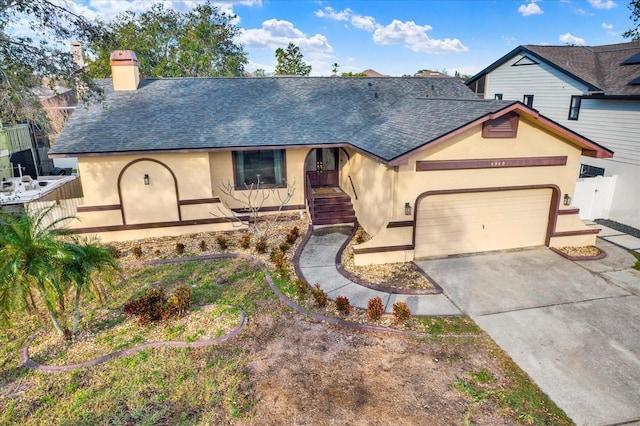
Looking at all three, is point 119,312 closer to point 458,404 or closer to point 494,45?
point 458,404

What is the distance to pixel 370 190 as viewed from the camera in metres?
12.8

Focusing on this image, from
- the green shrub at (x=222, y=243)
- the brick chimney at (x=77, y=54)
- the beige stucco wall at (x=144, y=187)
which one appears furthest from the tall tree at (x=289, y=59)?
the green shrub at (x=222, y=243)

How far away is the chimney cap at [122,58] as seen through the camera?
49.9 feet

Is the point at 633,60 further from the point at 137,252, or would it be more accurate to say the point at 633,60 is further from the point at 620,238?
the point at 137,252

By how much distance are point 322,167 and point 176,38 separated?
25804mm

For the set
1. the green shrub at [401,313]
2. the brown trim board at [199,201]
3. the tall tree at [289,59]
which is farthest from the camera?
the tall tree at [289,59]

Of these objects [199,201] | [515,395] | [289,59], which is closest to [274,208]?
[199,201]

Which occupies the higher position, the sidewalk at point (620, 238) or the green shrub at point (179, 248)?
the green shrub at point (179, 248)

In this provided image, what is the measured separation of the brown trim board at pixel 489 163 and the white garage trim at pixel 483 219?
705 millimetres

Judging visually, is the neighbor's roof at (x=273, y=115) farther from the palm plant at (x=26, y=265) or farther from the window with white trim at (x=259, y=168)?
the palm plant at (x=26, y=265)

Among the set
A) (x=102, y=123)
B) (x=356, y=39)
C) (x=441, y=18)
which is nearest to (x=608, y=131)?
(x=102, y=123)

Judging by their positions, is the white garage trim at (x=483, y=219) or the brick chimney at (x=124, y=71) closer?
the white garage trim at (x=483, y=219)

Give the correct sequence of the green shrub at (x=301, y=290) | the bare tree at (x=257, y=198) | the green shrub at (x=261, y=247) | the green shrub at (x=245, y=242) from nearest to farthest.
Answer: the green shrub at (x=301, y=290) → the green shrub at (x=261, y=247) → the green shrub at (x=245, y=242) → the bare tree at (x=257, y=198)

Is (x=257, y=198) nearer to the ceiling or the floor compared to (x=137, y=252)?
nearer to the ceiling
